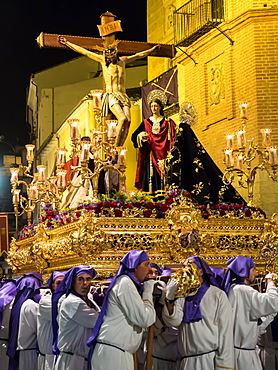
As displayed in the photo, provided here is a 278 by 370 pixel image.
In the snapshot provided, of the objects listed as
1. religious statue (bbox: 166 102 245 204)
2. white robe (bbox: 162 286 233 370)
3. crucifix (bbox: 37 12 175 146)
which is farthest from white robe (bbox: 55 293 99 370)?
crucifix (bbox: 37 12 175 146)

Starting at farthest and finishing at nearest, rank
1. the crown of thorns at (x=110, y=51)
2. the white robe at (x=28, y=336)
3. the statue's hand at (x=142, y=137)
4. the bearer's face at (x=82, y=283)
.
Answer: the crown of thorns at (x=110, y=51) < the statue's hand at (x=142, y=137) < the white robe at (x=28, y=336) < the bearer's face at (x=82, y=283)

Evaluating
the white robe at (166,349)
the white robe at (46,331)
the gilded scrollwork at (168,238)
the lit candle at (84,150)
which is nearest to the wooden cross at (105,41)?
the lit candle at (84,150)

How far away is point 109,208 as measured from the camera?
9977 mm

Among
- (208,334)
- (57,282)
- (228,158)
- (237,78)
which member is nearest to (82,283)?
(57,282)

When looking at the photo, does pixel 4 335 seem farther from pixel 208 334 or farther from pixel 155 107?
pixel 208 334

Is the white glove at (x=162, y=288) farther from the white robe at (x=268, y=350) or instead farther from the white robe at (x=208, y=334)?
the white robe at (x=268, y=350)

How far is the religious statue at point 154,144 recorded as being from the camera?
11.9 m

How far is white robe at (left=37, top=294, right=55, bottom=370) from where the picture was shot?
8867 millimetres

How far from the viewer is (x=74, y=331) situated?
7.79 metres

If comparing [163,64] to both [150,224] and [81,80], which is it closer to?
[81,80]

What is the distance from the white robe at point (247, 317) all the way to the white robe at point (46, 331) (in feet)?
7.44

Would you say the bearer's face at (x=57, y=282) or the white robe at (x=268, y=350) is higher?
the bearer's face at (x=57, y=282)

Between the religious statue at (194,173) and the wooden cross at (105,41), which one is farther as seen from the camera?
the wooden cross at (105,41)

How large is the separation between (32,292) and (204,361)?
122 inches
